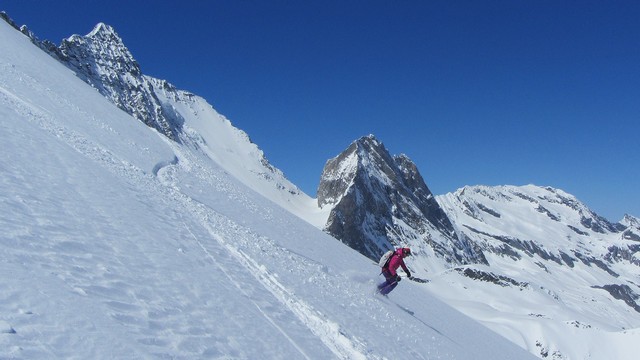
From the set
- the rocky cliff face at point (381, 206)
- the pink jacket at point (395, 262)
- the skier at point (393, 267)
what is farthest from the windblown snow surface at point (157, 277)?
the rocky cliff face at point (381, 206)

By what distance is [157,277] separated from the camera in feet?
33.2

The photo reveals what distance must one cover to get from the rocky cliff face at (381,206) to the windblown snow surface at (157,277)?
9905 centimetres

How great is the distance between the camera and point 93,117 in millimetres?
34594

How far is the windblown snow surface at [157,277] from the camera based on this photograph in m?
7.07

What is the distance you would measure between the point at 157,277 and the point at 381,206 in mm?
136545

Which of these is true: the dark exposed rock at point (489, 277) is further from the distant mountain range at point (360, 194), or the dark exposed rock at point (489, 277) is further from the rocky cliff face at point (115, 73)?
the rocky cliff face at point (115, 73)

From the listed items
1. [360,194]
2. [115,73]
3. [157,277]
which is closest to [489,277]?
[360,194]

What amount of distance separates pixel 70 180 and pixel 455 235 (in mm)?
167684

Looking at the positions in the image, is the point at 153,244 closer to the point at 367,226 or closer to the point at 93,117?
the point at 93,117

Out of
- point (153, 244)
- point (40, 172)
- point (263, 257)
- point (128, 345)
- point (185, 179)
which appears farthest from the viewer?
point (185, 179)

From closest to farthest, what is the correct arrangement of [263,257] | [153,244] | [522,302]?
[153,244]
[263,257]
[522,302]

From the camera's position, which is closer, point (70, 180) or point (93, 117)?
point (70, 180)

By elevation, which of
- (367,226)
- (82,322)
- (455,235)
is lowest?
(82,322)

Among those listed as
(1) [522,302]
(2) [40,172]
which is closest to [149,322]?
(2) [40,172]
